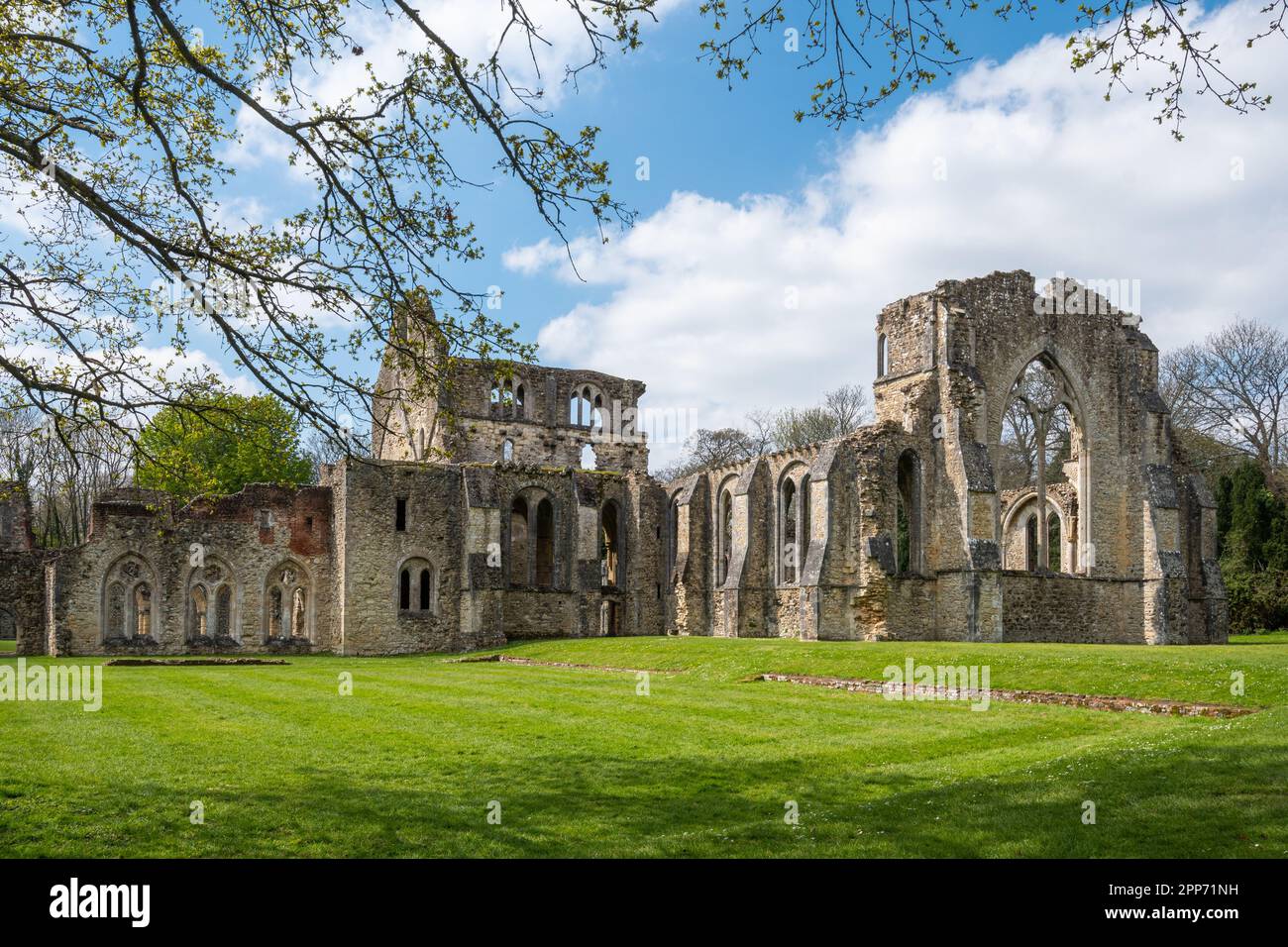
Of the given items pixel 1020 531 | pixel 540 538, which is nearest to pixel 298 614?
pixel 540 538

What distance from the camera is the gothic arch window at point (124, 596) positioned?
3097 centimetres

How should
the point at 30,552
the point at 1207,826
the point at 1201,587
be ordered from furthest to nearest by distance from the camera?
the point at 30,552 < the point at 1201,587 < the point at 1207,826

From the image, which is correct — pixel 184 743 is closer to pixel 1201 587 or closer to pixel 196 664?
pixel 196 664

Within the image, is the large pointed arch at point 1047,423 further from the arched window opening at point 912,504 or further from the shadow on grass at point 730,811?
the shadow on grass at point 730,811

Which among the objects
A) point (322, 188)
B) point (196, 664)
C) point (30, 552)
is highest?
point (322, 188)

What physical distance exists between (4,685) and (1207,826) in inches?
700

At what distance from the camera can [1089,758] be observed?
9.41 metres

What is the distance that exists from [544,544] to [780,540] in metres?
10.4

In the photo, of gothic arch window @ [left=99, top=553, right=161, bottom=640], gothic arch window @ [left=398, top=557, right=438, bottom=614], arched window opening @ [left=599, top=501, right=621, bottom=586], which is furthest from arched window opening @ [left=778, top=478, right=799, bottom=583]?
gothic arch window @ [left=99, top=553, right=161, bottom=640]

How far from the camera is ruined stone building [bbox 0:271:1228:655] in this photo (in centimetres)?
2728

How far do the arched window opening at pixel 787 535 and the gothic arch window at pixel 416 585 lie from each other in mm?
10780

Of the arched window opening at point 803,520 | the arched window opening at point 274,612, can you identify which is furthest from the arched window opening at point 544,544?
the arched window opening at point 803,520

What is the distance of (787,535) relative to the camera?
33531mm
